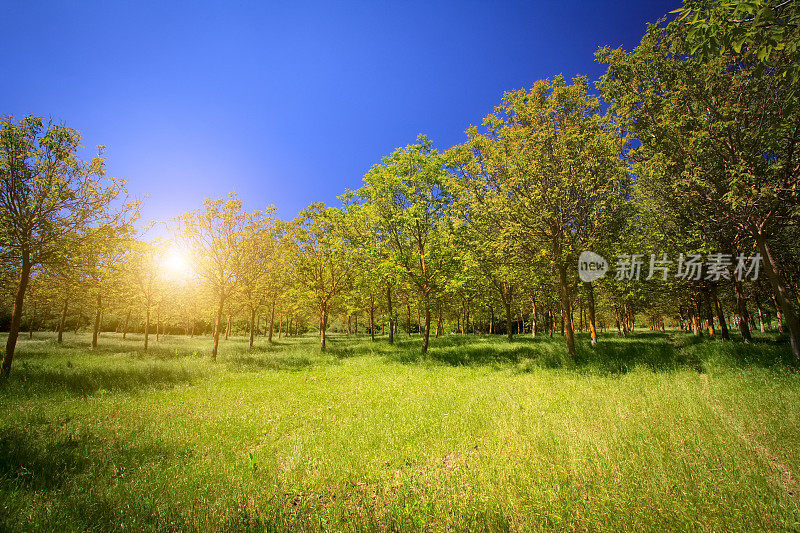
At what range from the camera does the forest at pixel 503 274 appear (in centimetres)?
402

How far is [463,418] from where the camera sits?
23.7ft

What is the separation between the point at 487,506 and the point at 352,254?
1965 cm

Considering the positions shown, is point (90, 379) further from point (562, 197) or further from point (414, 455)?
point (562, 197)

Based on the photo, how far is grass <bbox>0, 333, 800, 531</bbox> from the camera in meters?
3.66

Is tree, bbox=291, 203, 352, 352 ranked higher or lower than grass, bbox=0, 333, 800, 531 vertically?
higher

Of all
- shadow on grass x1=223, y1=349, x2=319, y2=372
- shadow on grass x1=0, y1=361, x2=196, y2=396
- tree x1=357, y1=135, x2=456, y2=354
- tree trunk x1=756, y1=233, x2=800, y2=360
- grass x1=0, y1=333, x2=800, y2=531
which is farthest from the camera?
tree x1=357, y1=135, x2=456, y2=354

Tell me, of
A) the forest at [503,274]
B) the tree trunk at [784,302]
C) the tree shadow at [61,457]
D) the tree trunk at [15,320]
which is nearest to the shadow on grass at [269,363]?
the forest at [503,274]

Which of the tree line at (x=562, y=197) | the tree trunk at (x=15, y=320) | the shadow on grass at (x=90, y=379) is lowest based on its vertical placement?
the shadow on grass at (x=90, y=379)

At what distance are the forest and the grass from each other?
6cm

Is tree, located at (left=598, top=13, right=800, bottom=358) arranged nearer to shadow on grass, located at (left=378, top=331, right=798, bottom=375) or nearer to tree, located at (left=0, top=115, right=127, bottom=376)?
shadow on grass, located at (left=378, top=331, right=798, bottom=375)

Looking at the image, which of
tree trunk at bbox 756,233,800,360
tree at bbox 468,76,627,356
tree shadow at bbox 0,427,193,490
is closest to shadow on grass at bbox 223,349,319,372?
tree shadow at bbox 0,427,193,490

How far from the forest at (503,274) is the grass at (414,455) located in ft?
0.19

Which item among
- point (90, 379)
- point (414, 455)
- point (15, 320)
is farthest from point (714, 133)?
point (15, 320)

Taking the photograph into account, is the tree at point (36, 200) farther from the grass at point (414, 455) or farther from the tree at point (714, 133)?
the tree at point (714, 133)
